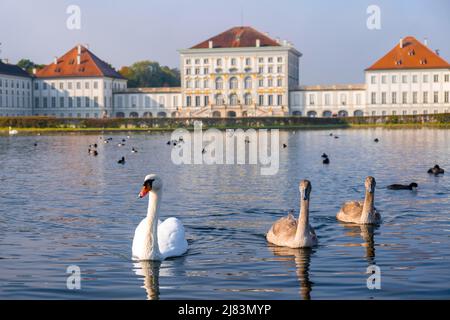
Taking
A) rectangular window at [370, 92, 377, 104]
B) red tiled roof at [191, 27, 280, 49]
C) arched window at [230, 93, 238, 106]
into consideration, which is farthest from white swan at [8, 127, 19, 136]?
rectangular window at [370, 92, 377, 104]

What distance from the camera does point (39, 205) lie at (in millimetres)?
21000

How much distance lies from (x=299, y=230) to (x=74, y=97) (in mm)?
127294

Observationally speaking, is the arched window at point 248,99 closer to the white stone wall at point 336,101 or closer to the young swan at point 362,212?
the white stone wall at point 336,101

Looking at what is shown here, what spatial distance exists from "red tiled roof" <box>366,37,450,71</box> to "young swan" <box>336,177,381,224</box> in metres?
116

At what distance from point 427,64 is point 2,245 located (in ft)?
398

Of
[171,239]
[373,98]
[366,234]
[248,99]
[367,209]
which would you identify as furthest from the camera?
[248,99]

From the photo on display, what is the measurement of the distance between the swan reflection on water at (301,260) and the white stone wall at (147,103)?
12347 cm

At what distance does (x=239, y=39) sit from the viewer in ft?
449

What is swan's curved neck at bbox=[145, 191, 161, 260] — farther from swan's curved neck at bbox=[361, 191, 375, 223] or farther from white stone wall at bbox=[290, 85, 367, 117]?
white stone wall at bbox=[290, 85, 367, 117]

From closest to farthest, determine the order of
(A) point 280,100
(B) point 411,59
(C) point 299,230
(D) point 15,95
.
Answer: (C) point 299,230 → (B) point 411,59 → (D) point 15,95 → (A) point 280,100

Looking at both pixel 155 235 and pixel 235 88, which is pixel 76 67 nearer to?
pixel 235 88

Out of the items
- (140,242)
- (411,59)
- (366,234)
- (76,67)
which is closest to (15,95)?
(76,67)

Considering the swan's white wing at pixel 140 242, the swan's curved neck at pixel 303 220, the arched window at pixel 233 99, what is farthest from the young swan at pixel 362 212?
the arched window at pixel 233 99

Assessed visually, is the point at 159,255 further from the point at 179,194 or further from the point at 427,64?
the point at 427,64
